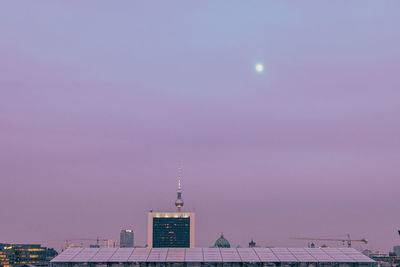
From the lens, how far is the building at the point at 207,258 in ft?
446

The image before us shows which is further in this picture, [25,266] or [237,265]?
[25,266]

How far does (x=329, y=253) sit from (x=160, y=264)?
1896 inches

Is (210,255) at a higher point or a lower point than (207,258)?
higher

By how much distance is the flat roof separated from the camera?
5389 inches

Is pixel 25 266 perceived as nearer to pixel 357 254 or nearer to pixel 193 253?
pixel 193 253

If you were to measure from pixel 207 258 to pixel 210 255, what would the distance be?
2.54 metres

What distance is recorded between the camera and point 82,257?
13838cm

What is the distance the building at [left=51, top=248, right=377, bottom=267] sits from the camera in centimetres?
13588

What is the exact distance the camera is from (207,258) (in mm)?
136750

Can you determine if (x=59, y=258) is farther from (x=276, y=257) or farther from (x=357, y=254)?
(x=357, y=254)

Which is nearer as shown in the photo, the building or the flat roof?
the building

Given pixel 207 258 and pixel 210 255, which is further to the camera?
pixel 210 255

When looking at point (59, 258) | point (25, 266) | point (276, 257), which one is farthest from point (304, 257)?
point (25, 266)

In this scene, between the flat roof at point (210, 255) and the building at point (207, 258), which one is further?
the flat roof at point (210, 255)
